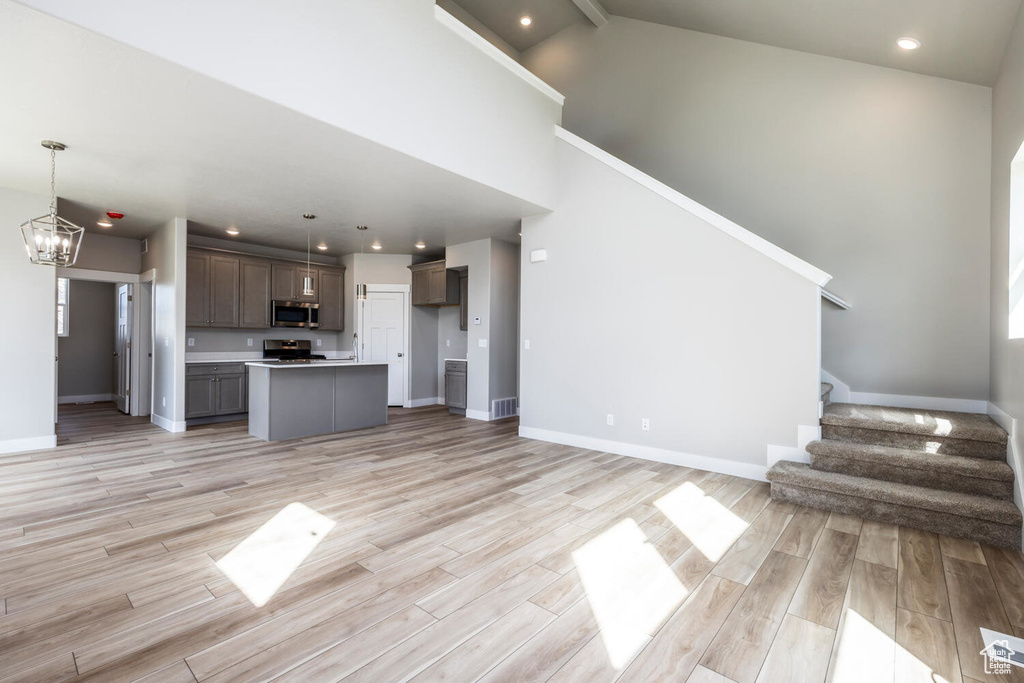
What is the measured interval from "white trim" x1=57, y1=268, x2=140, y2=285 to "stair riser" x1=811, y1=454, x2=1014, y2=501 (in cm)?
872

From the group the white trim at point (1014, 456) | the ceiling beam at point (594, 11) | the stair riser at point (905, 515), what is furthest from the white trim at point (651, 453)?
the ceiling beam at point (594, 11)

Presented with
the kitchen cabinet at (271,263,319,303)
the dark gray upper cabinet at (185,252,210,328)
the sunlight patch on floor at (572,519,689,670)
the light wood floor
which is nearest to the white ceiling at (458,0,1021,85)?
the light wood floor

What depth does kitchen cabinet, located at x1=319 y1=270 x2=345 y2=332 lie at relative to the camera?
324 inches

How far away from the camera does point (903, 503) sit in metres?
3.13

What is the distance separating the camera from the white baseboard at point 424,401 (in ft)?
27.3

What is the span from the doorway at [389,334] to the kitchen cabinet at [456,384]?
93 cm

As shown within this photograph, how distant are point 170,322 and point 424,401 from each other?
13.1ft

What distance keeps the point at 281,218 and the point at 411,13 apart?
326 cm

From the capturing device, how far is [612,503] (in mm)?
3479

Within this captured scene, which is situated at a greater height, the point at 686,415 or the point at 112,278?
the point at 112,278

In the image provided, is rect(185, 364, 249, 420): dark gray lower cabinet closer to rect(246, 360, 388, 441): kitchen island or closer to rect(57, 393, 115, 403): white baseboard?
rect(246, 360, 388, 441): kitchen island

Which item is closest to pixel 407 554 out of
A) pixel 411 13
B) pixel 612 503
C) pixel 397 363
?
pixel 612 503

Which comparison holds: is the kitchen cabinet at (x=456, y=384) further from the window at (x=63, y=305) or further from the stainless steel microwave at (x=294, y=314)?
the window at (x=63, y=305)

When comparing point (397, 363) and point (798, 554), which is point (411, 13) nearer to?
point (798, 554)
